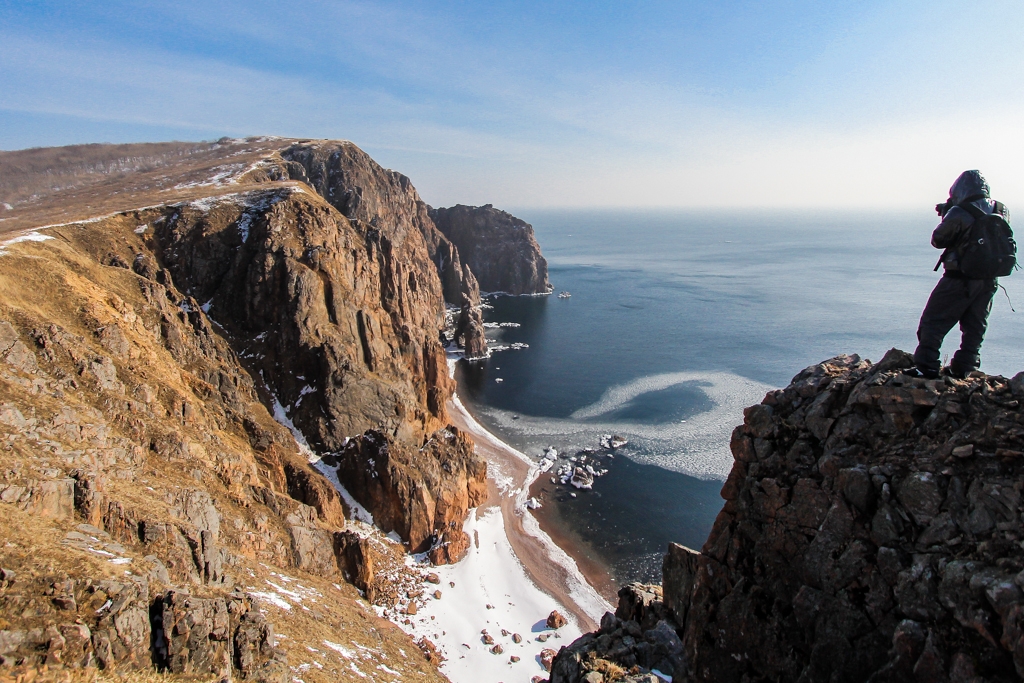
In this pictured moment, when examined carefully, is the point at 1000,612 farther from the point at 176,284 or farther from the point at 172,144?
the point at 172,144

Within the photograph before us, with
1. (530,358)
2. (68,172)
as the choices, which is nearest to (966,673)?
(530,358)

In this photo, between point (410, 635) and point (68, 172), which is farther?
point (68, 172)

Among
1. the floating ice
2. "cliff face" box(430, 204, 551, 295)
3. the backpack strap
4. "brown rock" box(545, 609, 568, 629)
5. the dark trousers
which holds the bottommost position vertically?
"brown rock" box(545, 609, 568, 629)

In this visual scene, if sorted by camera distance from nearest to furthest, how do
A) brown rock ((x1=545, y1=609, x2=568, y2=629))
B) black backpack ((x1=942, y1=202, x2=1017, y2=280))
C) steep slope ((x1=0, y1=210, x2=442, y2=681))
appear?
black backpack ((x1=942, y1=202, x2=1017, y2=280))
steep slope ((x1=0, y1=210, x2=442, y2=681))
brown rock ((x1=545, y1=609, x2=568, y2=629))

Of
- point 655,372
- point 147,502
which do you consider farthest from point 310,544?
point 655,372

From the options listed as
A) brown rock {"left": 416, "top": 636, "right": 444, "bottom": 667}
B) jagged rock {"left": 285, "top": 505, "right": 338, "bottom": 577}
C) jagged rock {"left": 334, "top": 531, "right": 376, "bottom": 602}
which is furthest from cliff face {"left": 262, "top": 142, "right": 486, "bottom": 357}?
brown rock {"left": 416, "top": 636, "right": 444, "bottom": 667}

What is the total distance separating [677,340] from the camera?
117750 millimetres

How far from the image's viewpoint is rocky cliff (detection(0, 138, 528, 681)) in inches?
661

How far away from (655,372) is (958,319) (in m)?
87.8

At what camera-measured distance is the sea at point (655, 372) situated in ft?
180

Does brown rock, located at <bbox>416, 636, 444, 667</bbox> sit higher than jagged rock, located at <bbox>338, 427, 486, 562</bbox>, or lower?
lower

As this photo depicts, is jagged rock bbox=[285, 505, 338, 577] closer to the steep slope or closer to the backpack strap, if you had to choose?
the steep slope

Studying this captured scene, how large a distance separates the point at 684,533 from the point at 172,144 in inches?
5786

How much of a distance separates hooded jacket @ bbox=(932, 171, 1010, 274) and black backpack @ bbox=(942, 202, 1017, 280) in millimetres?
124
